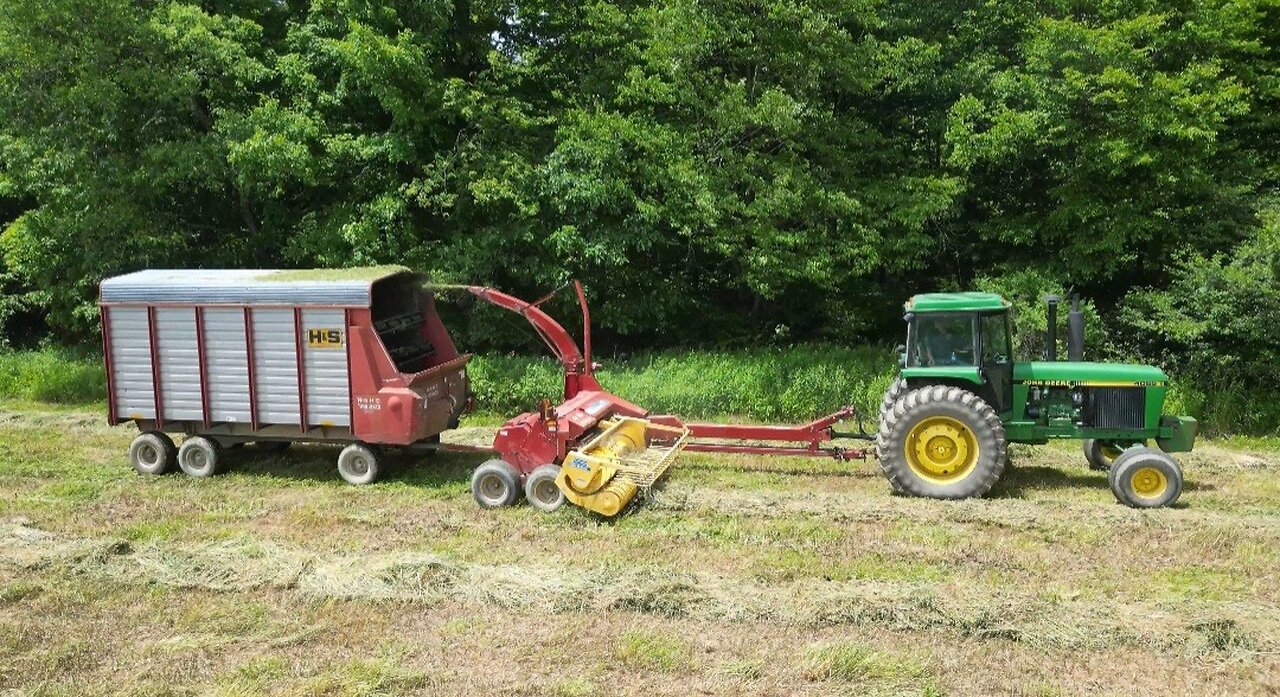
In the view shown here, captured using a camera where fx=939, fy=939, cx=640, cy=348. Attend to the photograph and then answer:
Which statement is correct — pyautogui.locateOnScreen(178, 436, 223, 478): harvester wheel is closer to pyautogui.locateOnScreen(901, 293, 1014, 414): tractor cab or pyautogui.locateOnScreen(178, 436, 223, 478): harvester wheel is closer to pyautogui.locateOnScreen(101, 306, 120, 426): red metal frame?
pyautogui.locateOnScreen(101, 306, 120, 426): red metal frame

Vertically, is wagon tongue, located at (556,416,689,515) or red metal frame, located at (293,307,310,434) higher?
red metal frame, located at (293,307,310,434)

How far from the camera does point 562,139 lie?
14.0m

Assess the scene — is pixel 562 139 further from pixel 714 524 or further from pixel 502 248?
pixel 714 524

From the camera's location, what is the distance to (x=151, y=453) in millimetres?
10508

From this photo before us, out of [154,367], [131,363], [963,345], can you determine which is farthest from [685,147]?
[131,363]

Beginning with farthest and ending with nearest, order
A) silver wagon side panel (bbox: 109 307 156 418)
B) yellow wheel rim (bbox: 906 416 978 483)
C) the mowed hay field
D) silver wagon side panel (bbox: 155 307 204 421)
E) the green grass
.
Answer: the green grass
silver wagon side panel (bbox: 109 307 156 418)
silver wagon side panel (bbox: 155 307 204 421)
yellow wheel rim (bbox: 906 416 978 483)
the mowed hay field

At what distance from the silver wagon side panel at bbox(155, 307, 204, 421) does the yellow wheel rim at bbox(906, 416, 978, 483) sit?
24.6 ft

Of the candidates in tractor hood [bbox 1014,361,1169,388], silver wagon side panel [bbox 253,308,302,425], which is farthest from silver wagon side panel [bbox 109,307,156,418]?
tractor hood [bbox 1014,361,1169,388]

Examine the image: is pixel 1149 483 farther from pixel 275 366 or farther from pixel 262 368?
pixel 262 368

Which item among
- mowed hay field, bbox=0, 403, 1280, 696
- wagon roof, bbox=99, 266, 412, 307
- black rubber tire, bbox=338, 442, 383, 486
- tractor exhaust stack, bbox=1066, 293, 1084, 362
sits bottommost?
mowed hay field, bbox=0, 403, 1280, 696

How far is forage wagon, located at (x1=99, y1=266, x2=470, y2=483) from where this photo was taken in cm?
964

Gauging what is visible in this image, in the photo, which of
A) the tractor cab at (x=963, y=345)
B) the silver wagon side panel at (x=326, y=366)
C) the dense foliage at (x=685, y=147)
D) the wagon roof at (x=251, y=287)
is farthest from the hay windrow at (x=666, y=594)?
the dense foliage at (x=685, y=147)

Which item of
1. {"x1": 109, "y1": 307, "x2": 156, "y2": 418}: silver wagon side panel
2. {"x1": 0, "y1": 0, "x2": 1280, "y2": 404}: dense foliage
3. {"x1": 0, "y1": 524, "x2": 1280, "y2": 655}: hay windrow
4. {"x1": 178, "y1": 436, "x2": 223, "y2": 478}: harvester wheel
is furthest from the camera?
{"x1": 0, "y1": 0, "x2": 1280, "y2": 404}: dense foliage

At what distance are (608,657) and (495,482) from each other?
3558 millimetres
